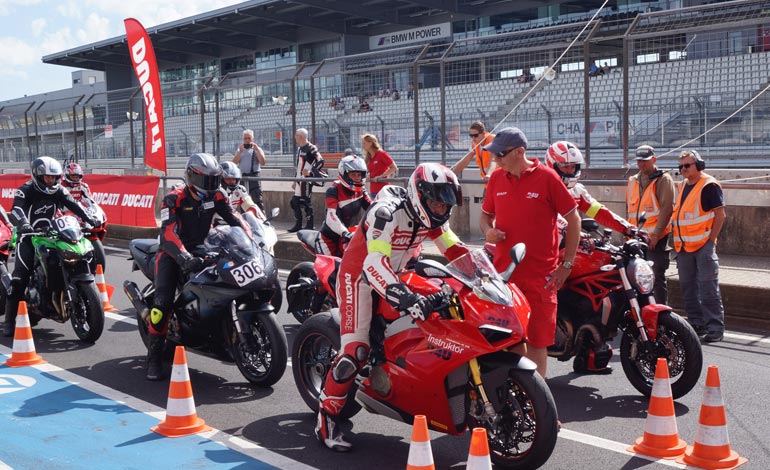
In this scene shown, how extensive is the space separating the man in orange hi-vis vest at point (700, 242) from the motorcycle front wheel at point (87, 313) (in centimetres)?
585

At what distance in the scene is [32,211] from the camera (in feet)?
31.8

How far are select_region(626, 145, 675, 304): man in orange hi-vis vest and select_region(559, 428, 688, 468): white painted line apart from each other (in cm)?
348

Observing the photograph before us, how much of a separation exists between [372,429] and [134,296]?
2984 millimetres

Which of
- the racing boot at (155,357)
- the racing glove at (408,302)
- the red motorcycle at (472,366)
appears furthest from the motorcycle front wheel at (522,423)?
the racing boot at (155,357)

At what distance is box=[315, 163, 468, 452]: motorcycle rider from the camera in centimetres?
519

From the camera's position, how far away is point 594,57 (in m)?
12.7

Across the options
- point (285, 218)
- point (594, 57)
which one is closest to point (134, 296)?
point (594, 57)

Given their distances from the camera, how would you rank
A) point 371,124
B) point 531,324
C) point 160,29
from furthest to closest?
1. point 160,29
2. point 371,124
3. point 531,324

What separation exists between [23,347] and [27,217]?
1.80 metres

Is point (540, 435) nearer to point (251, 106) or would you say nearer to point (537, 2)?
point (251, 106)

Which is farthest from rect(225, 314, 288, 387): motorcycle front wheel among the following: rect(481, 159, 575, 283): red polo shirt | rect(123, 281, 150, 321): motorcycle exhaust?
rect(481, 159, 575, 283): red polo shirt

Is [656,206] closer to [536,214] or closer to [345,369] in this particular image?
[536,214]

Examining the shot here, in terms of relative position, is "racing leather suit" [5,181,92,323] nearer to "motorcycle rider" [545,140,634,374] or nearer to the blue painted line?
the blue painted line

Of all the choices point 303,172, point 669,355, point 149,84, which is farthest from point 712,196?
point 149,84
